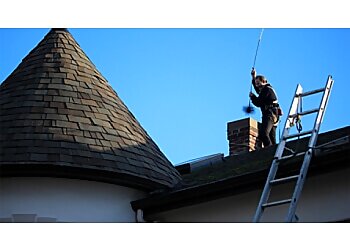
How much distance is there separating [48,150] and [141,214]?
1417 mm

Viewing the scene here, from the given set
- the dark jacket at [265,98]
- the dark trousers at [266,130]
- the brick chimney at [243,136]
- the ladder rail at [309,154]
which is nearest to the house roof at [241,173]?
the ladder rail at [309,154]

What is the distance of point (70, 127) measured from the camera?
36.6ft

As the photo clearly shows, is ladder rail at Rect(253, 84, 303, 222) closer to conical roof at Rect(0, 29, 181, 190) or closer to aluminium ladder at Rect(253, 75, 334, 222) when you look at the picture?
aluminium ladder at Rect(253, 75, 334, 222)

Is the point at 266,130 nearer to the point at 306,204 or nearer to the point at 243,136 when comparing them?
the point at 243,136

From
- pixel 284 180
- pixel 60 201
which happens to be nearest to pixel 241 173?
pixel 284 180

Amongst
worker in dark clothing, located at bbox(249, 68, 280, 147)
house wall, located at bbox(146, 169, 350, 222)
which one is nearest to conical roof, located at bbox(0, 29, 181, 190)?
house wall, located at bbox(146, 169, 350, 222)

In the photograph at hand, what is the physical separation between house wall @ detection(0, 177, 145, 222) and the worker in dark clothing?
399 centimetres

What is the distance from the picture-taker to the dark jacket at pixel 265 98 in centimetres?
1403

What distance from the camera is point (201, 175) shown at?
1212 cm

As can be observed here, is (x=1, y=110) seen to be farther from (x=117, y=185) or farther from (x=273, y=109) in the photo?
(x=273, y=109)

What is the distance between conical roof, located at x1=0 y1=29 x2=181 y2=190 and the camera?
10.6m

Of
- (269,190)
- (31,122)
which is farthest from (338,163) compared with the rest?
(31,122)

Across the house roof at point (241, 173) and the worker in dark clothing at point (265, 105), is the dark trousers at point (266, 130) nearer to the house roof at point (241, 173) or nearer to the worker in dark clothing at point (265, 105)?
the worker in dark clothing at point (265, 105)

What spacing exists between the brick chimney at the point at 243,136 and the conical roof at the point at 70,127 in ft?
11.1
